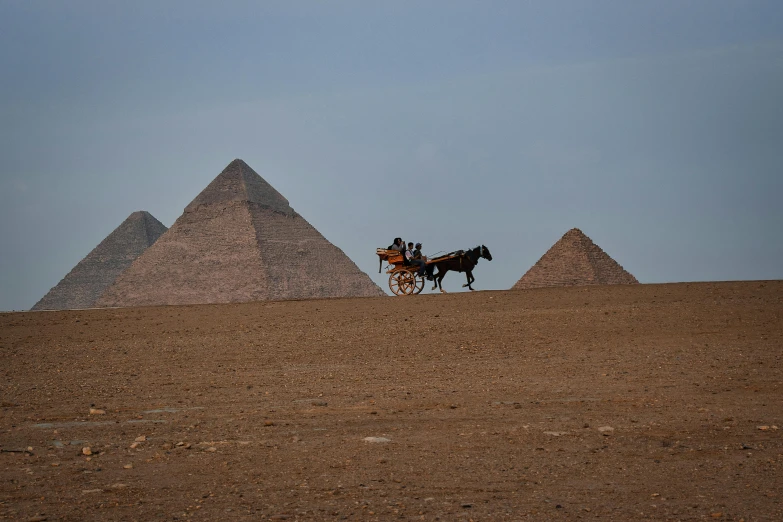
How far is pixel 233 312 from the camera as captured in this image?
16484mm

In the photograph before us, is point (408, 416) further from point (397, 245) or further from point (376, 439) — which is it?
point (397, 245)

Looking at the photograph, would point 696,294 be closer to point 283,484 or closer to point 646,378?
point 646,378

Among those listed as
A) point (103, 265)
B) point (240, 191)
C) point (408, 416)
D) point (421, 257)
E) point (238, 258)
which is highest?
point (240, 191)

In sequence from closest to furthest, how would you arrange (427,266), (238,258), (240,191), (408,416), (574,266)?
1. (408,416)
2. (427,266)
3. (574,266)
4. (238,258)
5. (240,191)

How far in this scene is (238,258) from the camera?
71.9 meters

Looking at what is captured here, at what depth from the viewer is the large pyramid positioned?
7062 cm

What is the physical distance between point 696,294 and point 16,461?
11.9 m

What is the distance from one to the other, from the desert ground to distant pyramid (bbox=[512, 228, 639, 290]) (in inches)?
Result: 1010

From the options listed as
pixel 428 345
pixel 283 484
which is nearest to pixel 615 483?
pixel 283 484

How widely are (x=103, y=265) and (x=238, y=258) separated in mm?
20116

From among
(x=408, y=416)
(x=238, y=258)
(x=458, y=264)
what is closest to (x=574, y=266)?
(x=458, y=264)

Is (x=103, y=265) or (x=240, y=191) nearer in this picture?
(x=240, y=191)

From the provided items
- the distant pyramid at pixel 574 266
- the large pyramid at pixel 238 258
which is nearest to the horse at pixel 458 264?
the distant pyramid at pixel 574 266

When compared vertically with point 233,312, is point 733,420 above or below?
below
